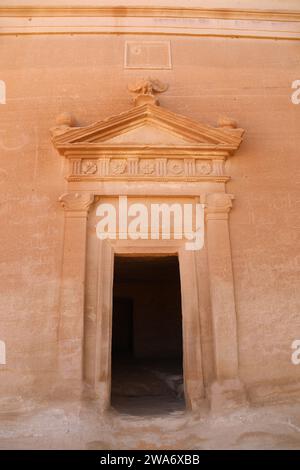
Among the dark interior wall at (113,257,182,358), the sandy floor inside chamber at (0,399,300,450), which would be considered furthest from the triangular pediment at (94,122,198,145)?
the dark interior wall at (113,257,182,358)

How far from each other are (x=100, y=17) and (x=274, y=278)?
5613mm

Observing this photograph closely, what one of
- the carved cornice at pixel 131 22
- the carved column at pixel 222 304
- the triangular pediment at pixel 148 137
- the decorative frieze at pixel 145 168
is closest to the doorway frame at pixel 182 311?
the carved column at pixel 222 304

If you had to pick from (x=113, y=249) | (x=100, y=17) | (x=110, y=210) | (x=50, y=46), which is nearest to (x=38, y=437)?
(x=113, y=249)

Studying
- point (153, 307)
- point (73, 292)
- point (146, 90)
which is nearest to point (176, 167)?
point (146, 90)

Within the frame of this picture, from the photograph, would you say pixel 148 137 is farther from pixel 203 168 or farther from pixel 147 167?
pixel 203 168

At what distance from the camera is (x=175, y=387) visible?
8117 mm

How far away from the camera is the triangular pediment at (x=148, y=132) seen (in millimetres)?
6797

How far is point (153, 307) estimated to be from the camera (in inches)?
474

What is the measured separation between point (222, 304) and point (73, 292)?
2149 millimetres

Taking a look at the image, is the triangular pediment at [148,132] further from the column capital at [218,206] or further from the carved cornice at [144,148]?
the column capital at [218,206]

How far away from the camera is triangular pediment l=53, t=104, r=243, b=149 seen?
6.80 meters

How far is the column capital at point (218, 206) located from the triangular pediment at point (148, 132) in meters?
0.87

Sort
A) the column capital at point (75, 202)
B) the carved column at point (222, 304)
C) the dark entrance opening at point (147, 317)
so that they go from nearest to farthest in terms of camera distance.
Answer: the carved column at point (222, 304)
the column capital at point (75, 202)
the dark entrance opening at point (147, 317)

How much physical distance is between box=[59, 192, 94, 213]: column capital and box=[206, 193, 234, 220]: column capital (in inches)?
71.6
